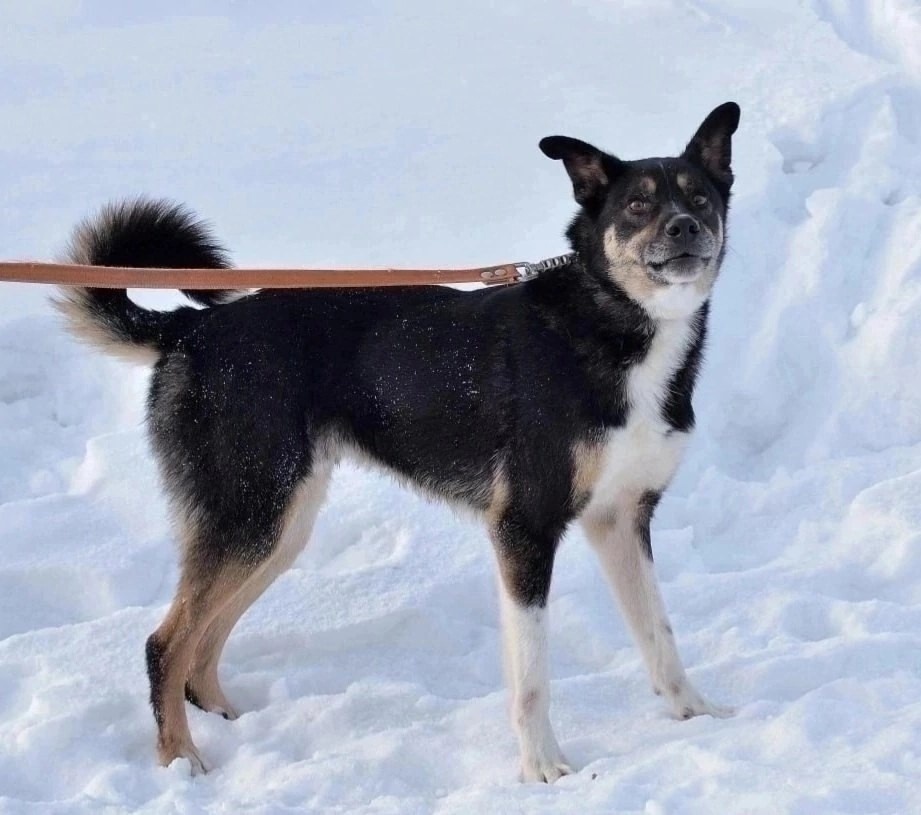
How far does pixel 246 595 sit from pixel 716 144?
2.08 meters

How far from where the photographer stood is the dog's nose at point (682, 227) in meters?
3.53

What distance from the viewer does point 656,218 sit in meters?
3.61

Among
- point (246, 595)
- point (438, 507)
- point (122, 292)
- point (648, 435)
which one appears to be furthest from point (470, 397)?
point (438, 507)

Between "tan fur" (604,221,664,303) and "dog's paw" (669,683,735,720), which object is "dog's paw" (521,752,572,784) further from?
"tan fur" (604,221,664,303)

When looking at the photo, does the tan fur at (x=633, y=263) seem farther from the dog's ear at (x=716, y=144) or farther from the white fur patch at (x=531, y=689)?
the white fur patch at (x=531, y=689)

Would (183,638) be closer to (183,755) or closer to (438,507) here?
(183,755)

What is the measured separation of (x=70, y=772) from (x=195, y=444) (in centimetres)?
100

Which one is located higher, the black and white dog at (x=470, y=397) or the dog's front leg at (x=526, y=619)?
the black and white dog at (x=470, y=397)

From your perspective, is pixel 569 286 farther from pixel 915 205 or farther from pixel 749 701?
pixel 915 205

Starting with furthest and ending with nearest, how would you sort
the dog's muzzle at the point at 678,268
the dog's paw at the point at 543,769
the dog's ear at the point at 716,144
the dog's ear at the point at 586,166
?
the dog's ear at the point at 716,144 < the dog's ear at the point at 586,166 < the dog's muzzle at the point at 678,268 < the dog's paw at the point at 543,769

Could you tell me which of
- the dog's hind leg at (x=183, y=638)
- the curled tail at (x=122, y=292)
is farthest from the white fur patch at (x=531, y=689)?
the curled tail at (x=122, y=292)

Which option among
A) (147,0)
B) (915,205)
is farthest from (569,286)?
(147,0)

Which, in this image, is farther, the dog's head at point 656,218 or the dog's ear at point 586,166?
the dog's ear at point 586,166

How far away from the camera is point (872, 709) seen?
3490mm
